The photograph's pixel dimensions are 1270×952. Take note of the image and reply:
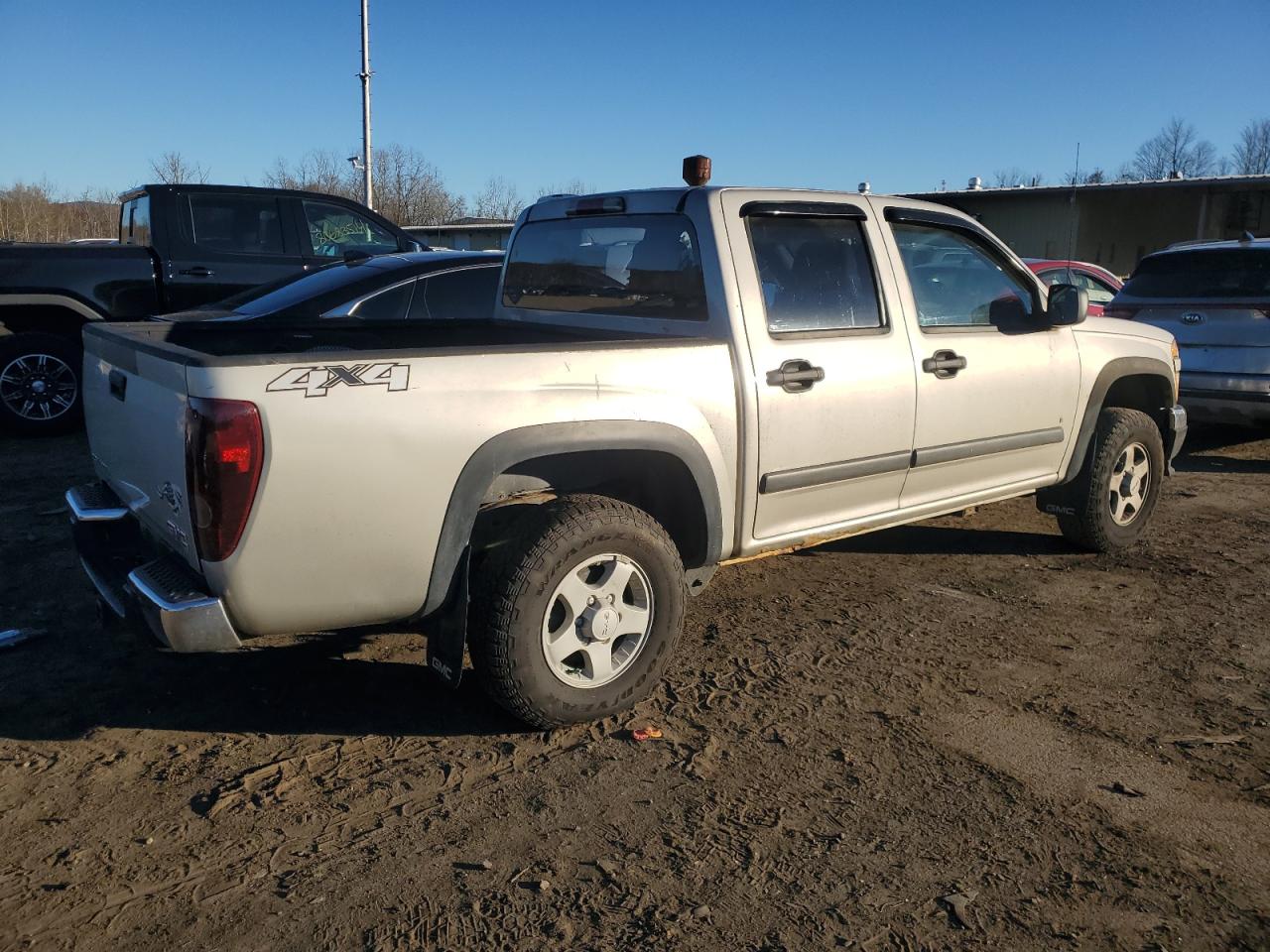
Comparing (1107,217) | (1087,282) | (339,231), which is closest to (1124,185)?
(1107,217)

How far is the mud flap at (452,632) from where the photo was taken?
3.33 metres

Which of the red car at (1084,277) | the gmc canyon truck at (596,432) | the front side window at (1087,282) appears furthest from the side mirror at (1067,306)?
the front side window at (1087,282)

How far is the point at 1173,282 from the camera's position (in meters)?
8.60

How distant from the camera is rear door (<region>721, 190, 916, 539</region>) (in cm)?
404

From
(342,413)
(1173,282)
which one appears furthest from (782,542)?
(1173,282)

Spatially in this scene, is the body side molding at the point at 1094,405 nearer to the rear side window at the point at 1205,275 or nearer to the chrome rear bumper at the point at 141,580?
the rear side window at the point at 1205,275

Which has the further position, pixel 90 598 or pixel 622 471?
pixel 90 598

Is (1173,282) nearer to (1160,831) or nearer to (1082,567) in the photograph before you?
(1082,567)

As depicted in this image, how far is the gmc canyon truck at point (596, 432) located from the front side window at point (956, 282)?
17mm

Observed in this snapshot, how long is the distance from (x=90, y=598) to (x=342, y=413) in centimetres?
252

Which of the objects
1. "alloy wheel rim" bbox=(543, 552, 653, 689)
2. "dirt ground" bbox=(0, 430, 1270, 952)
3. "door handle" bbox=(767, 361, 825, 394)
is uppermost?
"door handle" bbox=(767, 361, 825, 394)

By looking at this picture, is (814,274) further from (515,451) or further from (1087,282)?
(1087,282)

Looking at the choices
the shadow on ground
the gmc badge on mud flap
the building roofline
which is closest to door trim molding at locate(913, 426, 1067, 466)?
the shadow on ground

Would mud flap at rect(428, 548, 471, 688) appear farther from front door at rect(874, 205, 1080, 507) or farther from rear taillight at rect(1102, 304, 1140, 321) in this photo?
rear taillight at rect(1102, 304, 1140, 321)
